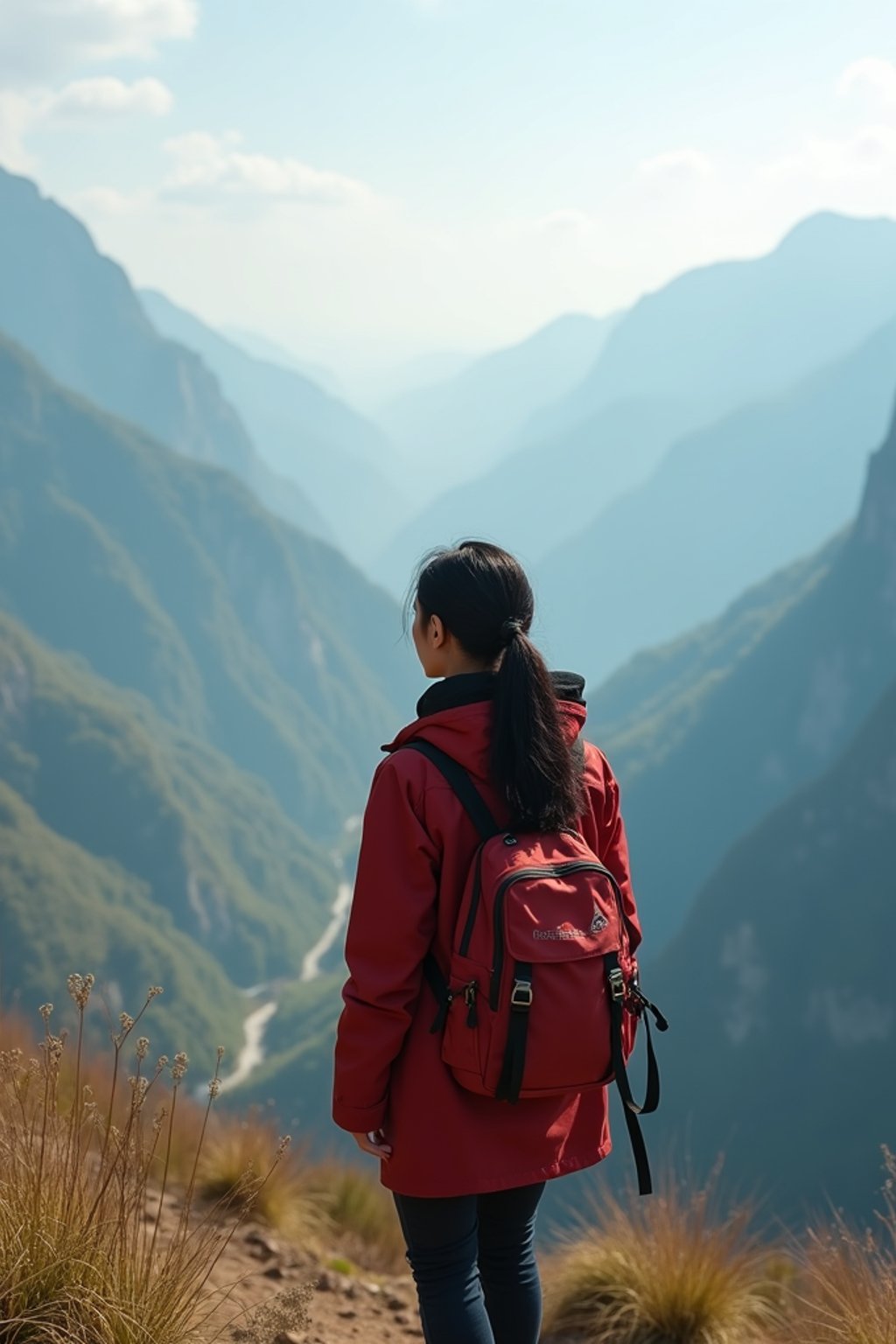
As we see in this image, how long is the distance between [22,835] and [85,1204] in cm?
12378

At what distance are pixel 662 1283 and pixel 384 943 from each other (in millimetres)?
2559

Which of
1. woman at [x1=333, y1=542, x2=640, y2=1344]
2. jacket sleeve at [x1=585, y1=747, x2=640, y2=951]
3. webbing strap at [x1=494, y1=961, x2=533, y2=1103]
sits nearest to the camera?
webbing strap at [x1=494, y1=961, x2=533, y2=1103]

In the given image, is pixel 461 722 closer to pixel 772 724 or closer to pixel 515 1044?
pixel 515 1044

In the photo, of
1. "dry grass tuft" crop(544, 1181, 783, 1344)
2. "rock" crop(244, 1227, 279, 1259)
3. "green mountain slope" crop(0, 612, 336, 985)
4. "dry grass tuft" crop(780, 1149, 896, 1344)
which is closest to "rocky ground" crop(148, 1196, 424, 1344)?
"rock" crop(244, 1227, 279, 1259)

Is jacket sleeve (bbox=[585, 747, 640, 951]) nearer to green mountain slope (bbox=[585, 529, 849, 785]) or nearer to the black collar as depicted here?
the black collar

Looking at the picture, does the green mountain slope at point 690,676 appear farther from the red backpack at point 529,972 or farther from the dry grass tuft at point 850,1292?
the red backpack at point 529,972

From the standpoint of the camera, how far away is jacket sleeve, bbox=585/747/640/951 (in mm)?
3332

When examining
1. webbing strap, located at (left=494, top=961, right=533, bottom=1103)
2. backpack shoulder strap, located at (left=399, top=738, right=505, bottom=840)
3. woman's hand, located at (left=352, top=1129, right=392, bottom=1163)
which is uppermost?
backpack shoulder strap, located at (left=399, top=738, right=505, bottom=840)

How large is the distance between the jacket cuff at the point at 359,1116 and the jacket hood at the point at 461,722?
0.80 meters

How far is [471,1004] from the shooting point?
9.54 ft

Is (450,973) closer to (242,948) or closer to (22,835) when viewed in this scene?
A: (22,835)

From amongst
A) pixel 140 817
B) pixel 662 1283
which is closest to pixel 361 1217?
pixel 662 1283

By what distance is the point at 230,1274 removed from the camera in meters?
5.01

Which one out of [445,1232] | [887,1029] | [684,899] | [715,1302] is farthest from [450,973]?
[684,899]
